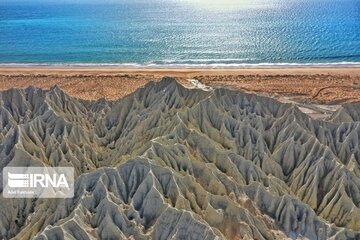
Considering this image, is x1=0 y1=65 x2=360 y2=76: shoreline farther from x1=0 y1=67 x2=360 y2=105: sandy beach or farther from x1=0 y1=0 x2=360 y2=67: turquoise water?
x1=0 y1=0 x2=360 y2=67: turquoise water

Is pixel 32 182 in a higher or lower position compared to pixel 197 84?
lower

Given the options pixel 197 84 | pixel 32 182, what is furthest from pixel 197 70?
pixel 32 182

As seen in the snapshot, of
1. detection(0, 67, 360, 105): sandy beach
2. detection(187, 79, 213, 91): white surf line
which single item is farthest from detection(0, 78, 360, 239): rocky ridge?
detection(187, 79, 213, 91): white surf line

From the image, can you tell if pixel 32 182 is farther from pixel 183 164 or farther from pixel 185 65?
Result: pixel 185 65

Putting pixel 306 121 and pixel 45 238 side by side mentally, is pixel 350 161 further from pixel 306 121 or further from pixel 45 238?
pixel 45 238

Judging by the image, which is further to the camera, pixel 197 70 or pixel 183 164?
pixel 197 70

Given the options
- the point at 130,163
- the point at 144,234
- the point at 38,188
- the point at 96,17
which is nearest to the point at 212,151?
the point at 130,163

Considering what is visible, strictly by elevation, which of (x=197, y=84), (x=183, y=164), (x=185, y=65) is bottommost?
(x=197, y=84)
